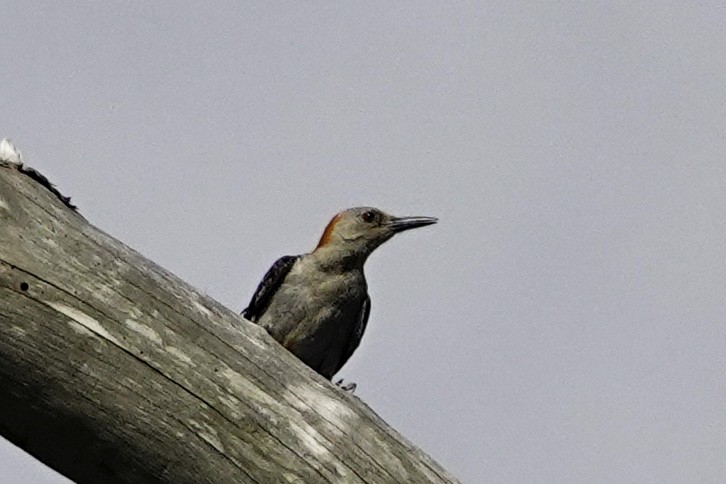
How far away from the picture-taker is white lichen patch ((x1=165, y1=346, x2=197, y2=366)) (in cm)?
486

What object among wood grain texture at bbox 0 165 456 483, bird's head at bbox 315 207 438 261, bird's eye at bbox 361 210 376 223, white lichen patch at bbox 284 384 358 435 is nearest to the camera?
wood grain texture at bbox 0 165 456 483

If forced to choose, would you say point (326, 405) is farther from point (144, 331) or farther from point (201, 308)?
point (144, 331)

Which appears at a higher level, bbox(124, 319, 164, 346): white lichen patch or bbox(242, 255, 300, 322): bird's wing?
bbox(242, 255, 300, 322): bird's wing

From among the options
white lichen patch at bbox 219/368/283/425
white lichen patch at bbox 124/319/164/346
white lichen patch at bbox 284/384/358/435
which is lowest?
white lichen patch at bbox 124/319/164/346

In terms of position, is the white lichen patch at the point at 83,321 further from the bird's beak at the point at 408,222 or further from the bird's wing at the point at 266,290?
the bird's beak at the point at 408,222

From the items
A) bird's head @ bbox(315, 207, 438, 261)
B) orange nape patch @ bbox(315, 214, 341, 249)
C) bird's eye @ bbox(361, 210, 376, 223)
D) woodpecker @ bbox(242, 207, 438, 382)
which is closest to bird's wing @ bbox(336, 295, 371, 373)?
woodpecker @ bbox(242, 207, 438, 382)

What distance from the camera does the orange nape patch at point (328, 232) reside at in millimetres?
10784

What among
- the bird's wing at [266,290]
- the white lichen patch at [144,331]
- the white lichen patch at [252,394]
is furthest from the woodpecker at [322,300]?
the white lichen patch at [144,331]

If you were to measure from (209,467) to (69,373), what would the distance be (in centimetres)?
61

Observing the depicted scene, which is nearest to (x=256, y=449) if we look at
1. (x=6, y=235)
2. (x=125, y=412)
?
(x=125, y=412)

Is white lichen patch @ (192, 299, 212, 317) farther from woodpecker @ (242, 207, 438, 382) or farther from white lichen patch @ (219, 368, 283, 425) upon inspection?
woodpecker @ (242, 207, 438, 382)

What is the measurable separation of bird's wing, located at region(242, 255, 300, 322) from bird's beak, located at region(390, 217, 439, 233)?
3.71 ft

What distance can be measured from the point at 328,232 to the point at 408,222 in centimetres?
69

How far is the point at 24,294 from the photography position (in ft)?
15.4
